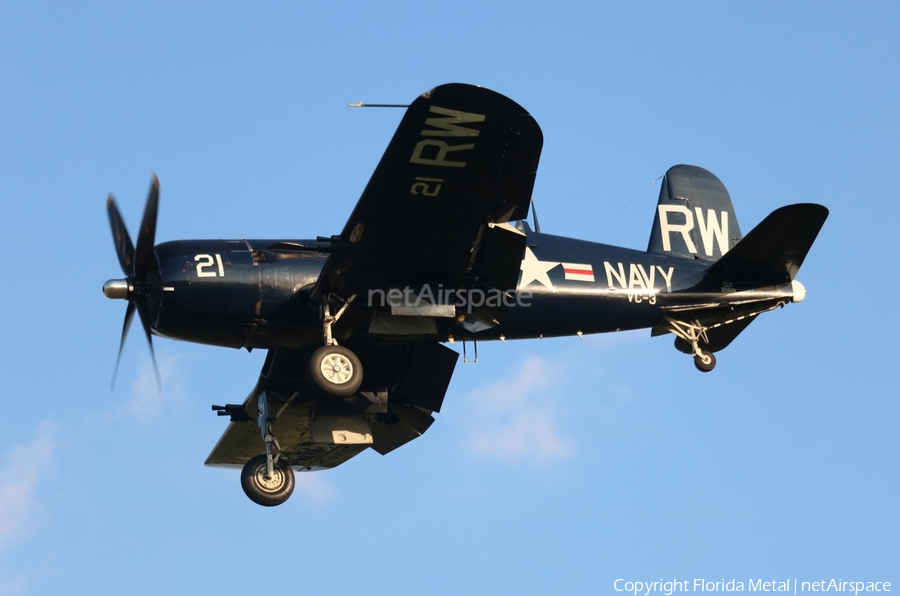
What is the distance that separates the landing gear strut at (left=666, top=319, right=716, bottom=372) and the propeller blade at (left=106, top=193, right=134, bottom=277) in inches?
285

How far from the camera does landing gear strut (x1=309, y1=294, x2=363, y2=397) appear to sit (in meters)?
16.0

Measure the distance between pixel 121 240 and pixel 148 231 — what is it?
1115mm

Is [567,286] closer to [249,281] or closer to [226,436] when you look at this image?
[249,281]

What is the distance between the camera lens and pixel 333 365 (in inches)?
633

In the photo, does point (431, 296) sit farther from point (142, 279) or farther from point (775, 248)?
point (775, 248)

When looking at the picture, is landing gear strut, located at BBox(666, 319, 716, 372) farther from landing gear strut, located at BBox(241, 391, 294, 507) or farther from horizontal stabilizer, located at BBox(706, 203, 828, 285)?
landing gear strut, located at BBox(241, 391, 294, 507)

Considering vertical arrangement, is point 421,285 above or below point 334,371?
above

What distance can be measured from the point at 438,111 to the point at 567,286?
13.4 feet

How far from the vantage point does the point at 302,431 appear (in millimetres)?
19344

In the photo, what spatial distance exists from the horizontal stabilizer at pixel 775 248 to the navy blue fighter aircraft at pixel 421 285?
23 mm

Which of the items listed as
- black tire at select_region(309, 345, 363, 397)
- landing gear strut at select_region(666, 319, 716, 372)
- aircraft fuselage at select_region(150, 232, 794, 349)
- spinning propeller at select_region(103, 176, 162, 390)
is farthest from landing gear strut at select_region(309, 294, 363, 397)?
landing gear strut at select_region(666, 319, 716, 372)

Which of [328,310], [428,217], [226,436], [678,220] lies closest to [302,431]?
[226,436]

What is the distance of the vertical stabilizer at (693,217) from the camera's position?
19359mm

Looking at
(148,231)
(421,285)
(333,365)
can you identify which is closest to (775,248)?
(421,285)
